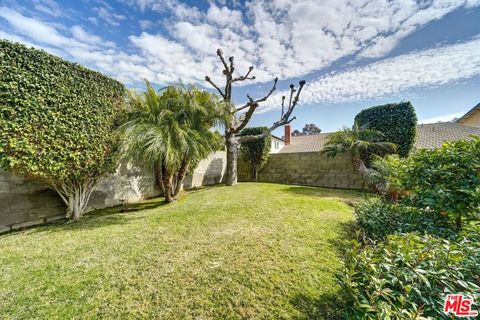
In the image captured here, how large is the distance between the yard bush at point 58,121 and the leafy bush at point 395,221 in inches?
226

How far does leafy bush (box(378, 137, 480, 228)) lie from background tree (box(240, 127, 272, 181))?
8073mm

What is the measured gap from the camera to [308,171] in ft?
32.5

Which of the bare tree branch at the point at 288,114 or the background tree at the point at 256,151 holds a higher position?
the bare tree branch at the point at 288,114

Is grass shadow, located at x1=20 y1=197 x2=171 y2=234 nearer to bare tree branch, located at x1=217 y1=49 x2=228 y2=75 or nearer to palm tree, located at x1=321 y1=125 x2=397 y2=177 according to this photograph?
bare tree branch, located at x1=217 y1=49 x2=228 y2=75

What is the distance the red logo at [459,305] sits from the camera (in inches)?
41.0

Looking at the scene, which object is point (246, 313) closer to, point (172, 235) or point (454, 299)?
point (454, 299)

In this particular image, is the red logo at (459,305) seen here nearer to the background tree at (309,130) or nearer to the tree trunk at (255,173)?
the tree trunk at (255,173)

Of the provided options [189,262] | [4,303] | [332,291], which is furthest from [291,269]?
[4,303]

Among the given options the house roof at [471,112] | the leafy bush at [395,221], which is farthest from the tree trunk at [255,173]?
the house roof at [471,112]

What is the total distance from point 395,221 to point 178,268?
3447mm

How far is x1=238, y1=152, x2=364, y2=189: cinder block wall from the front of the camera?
889 centimetres

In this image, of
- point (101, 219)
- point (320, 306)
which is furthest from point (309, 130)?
point (320, 306)

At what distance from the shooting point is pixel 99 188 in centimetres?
582

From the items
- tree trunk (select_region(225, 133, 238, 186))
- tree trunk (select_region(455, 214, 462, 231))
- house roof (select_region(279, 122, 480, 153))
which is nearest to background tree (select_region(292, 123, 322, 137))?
house roof (select_region(279, 122, 480, 153))
